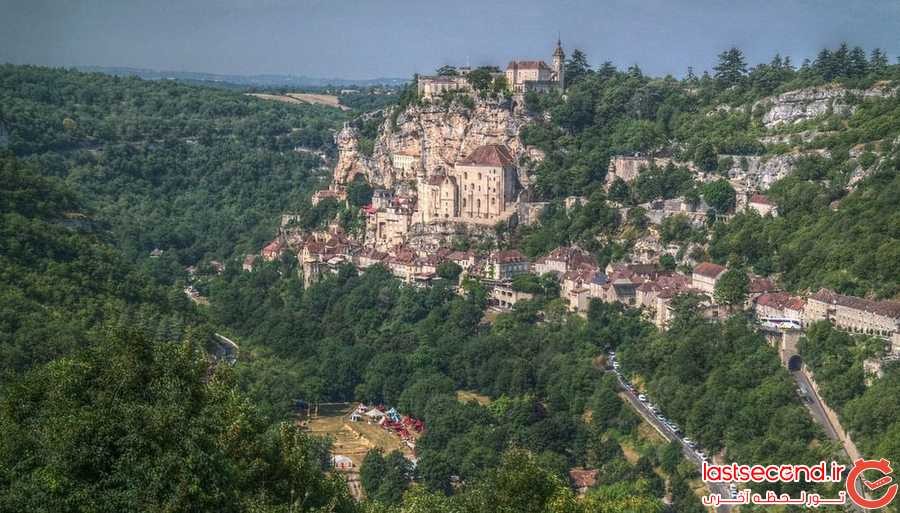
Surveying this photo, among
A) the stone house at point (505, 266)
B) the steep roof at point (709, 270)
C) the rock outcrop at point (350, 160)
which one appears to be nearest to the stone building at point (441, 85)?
the rock outcrop at point (350, 160)

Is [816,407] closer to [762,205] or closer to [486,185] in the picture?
[762,205]

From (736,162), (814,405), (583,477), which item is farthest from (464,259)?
(814,405)

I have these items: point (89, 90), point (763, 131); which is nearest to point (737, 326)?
point (763, 131)

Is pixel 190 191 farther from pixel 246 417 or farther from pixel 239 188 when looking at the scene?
pixel 246 417

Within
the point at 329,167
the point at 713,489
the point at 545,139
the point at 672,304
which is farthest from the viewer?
the point at 329,167

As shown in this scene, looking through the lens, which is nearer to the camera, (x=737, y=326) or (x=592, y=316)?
(x=737, y=326)

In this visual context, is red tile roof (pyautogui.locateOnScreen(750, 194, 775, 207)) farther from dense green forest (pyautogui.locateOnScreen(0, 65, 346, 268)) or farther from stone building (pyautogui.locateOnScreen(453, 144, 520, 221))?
dense green forest (pyautogui.locateOnScreen(0, 65, 346, 268))

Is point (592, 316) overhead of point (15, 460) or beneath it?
beneath
